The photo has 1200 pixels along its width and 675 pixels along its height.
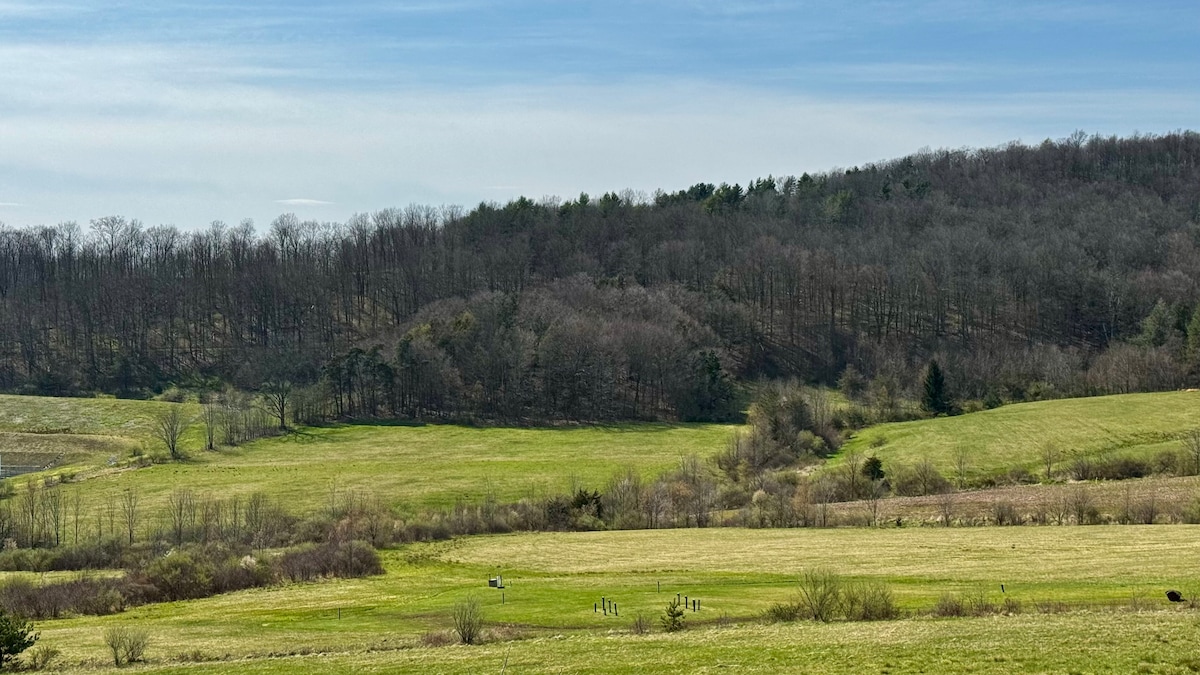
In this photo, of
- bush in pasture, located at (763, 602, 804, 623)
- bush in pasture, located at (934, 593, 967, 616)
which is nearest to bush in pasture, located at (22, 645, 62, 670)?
bush in pasture, located at (763, 602, 804, 623)

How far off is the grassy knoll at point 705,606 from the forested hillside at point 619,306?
162 ft

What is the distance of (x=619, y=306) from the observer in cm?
14012

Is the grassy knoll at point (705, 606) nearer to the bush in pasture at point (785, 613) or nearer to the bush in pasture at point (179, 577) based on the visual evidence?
the bush in pasture at point (785, 613)

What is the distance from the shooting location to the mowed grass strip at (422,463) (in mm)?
80125

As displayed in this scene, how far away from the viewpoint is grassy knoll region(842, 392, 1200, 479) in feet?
262

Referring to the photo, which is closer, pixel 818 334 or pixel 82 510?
pixel 82 510

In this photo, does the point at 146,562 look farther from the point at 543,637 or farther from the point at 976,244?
the point at 976,244

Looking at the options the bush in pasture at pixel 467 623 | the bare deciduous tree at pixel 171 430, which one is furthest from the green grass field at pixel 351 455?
the bush in pasture at pixel 467 623

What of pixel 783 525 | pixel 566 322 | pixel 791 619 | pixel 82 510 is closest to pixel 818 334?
pixel 566 322

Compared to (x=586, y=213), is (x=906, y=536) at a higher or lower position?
lower

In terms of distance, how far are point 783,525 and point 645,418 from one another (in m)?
47.3

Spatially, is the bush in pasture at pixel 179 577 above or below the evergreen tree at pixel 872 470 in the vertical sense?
below

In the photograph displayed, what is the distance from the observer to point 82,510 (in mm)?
74062

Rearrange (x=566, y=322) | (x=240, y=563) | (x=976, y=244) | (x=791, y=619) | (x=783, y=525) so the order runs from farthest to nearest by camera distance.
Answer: (x=976, y=244) < (x=566, y=322) < (x=783, y=525) < (x=240, y=563) < (x=791, y=619)
